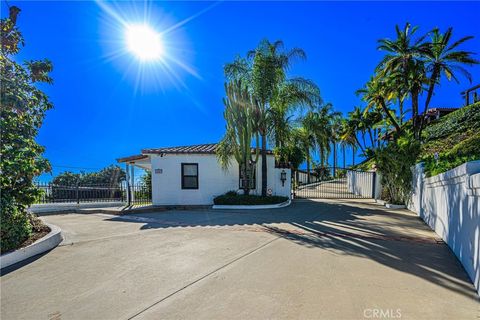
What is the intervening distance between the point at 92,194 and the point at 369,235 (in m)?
14.1

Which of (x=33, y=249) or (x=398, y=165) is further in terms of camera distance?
(x=398, y=165)

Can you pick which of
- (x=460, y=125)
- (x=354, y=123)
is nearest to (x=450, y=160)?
(x=460, y=125)

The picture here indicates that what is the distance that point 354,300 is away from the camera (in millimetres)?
3389

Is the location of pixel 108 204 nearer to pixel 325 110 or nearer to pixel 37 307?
pixel 37 307

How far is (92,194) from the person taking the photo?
50.1ft

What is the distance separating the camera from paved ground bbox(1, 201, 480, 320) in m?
3.19

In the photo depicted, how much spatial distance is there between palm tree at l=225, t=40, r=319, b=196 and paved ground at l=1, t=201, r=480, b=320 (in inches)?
261

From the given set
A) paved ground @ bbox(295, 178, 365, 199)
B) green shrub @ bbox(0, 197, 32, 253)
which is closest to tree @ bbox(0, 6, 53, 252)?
green shrub @ bbox(0, 197, 32, 253)

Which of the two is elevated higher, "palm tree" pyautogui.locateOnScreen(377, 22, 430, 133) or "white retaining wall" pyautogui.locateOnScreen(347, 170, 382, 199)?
"palm tree" pyautogui.locateOnScreen(377, 22, 430, 133)

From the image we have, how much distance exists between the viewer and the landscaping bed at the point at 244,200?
1251 centimetres

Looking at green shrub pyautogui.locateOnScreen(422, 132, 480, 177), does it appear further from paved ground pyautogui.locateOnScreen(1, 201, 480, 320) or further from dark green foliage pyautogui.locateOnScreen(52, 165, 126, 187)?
dark green foliage pyautogui.locateOnScreen(52, 165, 126, 187)

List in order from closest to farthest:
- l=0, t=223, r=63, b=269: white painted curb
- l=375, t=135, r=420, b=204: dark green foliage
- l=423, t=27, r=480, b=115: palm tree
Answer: l=0, t=223, r=63, b=269: white painted curb → l=375, t=135, r=420, b=204: dark green foliage → l=423, t=27, r=480, b=115: palm tree

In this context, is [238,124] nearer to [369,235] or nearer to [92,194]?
[369,235]

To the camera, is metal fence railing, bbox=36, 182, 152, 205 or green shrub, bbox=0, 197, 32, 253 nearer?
green shrub, bbox=0, 197, 32, 253
